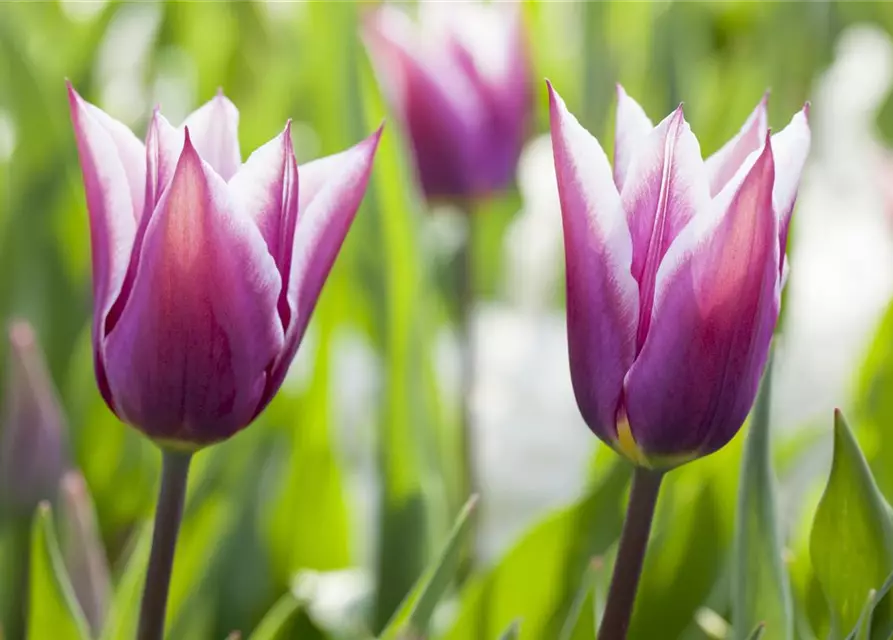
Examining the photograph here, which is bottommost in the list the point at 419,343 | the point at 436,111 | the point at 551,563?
the point at 551,563

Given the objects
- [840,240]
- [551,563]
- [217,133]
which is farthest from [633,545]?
[840,240]

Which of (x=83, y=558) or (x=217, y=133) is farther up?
(x=217, y=133)

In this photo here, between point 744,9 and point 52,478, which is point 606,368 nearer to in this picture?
point 52,478

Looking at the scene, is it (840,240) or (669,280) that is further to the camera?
(840,240)

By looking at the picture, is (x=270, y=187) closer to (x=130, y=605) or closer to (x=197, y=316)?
(x=197, y=316)

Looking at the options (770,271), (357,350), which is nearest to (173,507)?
(770,271)

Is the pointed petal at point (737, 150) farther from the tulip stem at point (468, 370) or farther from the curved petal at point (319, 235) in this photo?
the tulip stem at point (468, 370)

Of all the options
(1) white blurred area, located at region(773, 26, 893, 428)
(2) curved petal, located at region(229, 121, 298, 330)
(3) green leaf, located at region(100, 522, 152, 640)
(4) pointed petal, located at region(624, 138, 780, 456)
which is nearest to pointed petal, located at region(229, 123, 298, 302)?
(2) curved petal, located at region(229, 121, 298, 330)
